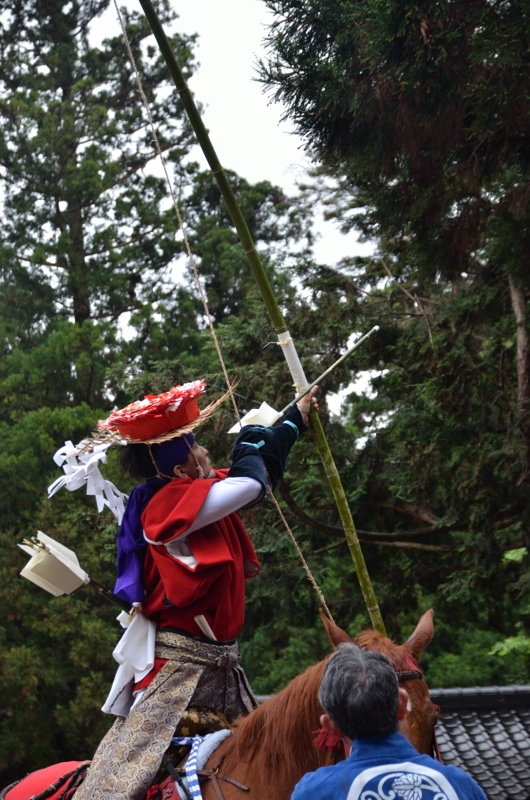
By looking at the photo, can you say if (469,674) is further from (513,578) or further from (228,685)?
(228,685)

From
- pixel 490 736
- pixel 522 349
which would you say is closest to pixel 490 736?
pixel 490 736

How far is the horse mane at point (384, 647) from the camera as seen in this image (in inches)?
80.4

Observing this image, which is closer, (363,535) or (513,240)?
(513,240)

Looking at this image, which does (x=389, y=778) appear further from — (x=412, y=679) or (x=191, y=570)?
(x=191, y=570)

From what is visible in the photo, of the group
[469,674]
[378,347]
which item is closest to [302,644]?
[469,674]

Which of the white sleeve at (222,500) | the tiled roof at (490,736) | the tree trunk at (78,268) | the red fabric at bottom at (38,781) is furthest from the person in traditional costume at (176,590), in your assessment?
the tree trunk at (78,268)

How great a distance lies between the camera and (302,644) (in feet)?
40.9

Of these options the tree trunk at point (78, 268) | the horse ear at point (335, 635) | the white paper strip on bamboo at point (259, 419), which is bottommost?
the horse ear at point (335, 635)

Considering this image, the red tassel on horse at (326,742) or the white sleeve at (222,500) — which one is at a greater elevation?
the white sleeve at (222,500)

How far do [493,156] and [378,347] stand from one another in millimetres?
3338

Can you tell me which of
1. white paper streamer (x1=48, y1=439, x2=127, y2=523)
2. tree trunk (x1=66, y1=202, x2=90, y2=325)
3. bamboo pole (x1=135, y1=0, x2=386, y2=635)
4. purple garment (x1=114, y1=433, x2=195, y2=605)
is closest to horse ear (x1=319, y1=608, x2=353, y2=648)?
bamboo pole (x1=135, y1=0, x2=386, y2=635)

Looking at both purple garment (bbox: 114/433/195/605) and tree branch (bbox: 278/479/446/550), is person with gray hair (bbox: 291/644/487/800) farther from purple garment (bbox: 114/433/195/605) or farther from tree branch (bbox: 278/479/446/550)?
tree branch (bbox: 278/479/446/550)

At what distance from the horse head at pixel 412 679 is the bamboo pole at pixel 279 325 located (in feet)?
1.78

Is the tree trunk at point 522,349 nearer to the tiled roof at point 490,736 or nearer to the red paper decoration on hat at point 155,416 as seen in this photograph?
the tiled roof at point 490,736
